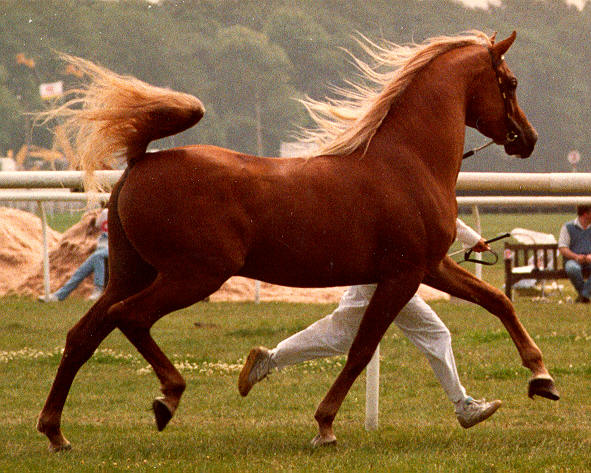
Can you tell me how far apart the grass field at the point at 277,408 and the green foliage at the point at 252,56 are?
63.5 meters

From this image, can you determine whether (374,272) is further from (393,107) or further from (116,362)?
(116,362)

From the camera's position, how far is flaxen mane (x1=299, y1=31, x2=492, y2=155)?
485cm

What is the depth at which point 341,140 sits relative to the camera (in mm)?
4812

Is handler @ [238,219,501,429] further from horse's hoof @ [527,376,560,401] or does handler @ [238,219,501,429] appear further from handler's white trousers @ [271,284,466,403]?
horse's hoof @ [527,376,560,401]

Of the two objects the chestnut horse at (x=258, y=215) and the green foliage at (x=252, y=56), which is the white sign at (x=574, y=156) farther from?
the chestnut horse at (x=258, y=215)

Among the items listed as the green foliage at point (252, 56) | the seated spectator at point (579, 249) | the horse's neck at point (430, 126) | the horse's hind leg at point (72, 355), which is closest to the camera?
the horse's hind leg at point (72, 355)

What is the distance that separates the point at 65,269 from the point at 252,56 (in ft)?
255

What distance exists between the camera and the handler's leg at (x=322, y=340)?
5.27 metres

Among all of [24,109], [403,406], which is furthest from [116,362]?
[24,109]

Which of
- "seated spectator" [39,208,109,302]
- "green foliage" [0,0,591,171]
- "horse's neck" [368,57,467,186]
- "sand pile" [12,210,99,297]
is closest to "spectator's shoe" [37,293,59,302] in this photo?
"seated spectator" [39,208,109,302]

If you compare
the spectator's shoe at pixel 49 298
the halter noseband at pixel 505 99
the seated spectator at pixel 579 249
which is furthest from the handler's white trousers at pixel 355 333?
the seated spectator at pixel 579 249

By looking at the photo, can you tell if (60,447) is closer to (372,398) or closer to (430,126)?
(372,398)

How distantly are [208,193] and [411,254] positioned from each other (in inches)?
35.0

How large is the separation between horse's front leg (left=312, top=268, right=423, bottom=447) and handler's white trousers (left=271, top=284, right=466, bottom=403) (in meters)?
0.42
